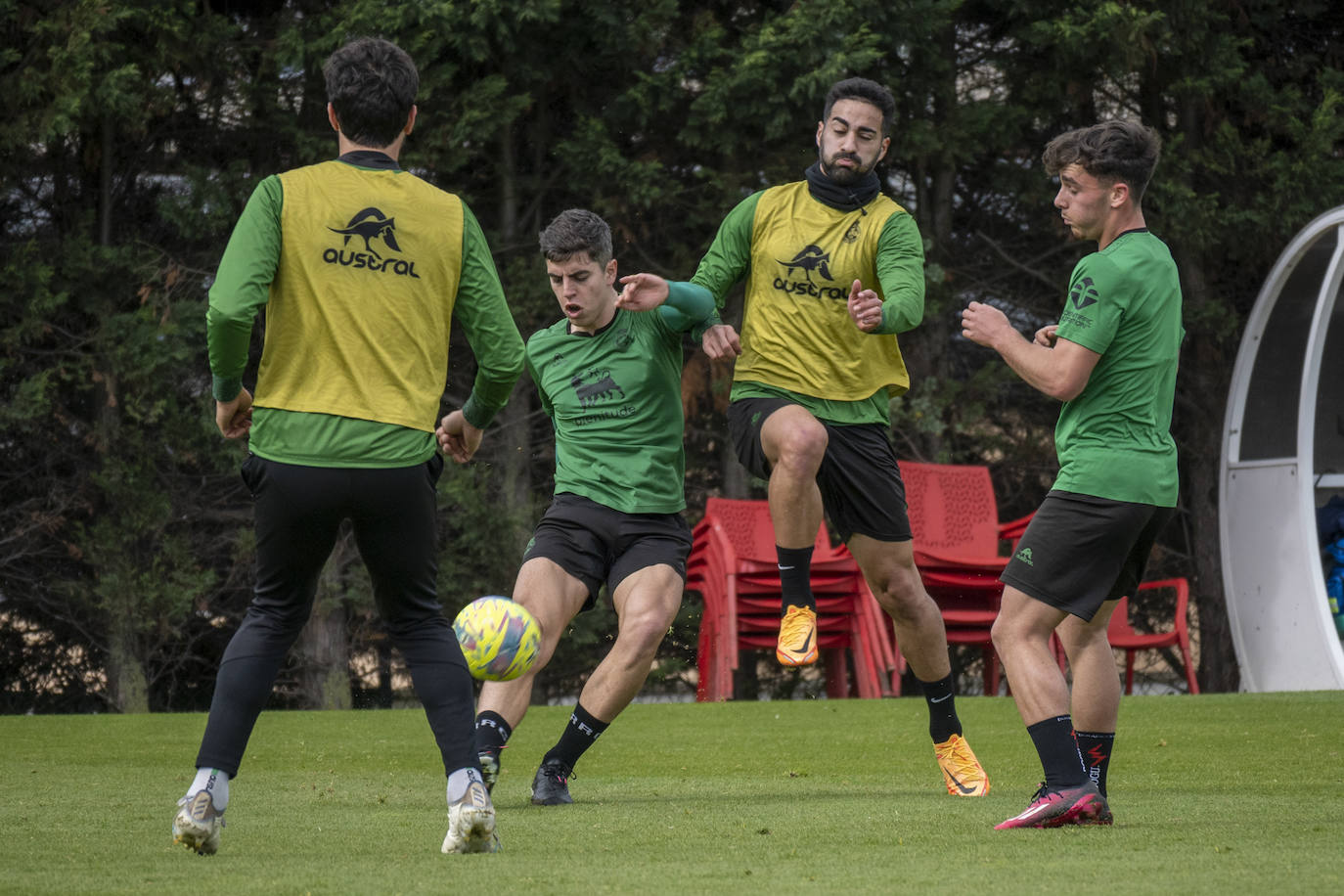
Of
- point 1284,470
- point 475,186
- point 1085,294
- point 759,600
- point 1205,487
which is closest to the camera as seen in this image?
point 1085,294

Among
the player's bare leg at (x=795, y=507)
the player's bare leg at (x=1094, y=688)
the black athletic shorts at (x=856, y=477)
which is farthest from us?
the black athletic shorts at (x=856, y=477)

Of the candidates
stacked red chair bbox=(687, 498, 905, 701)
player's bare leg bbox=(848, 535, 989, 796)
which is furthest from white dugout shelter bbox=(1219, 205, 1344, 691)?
player's bare leg bbox=(848, 535, 989, 796)

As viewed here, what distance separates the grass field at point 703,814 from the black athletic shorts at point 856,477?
0.91 meters

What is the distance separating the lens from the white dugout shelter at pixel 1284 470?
37.7 ft

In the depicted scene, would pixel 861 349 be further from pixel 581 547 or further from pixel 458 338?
pixel 458 338

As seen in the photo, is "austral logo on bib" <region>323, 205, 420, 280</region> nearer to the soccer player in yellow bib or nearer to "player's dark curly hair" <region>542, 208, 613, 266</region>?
"player's dark curly hair" <region>542, 208, 613, 266</region>

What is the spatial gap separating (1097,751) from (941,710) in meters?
0.97

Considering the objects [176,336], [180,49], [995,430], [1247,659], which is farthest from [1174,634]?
[180,49]

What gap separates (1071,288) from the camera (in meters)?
4.36

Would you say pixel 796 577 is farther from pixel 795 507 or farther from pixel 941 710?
pixel 941 710

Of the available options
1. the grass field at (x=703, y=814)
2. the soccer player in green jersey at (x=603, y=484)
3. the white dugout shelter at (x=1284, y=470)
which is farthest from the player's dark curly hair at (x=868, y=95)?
the white dugout shelter at (x=1284, y=470)

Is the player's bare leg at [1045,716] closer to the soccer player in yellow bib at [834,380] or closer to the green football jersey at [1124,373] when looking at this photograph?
the green football jersey at [1124,373]

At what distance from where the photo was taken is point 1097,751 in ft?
15.1

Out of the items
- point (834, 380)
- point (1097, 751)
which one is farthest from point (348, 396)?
point (1097, 751)
